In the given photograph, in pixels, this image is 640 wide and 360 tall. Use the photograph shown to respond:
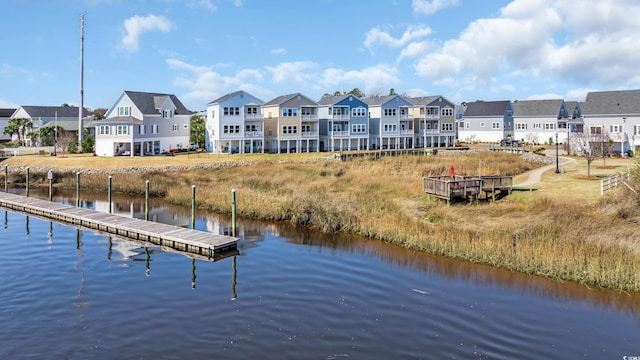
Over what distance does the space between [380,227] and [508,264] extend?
8.17 metres

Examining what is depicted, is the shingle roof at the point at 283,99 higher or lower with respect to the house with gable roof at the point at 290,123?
higher

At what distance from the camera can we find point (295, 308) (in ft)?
66.6

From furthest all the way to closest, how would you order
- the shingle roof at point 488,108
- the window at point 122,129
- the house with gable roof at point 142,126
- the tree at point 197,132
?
the shingle roof at point 488,108 < the tree at point 197,132 < the house with gable roof at point 142,126 < the window at point 122,129

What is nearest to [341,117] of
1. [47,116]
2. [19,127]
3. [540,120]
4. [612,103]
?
[612,103]

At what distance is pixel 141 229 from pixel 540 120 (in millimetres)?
88274

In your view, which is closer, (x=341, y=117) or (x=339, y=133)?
(x=339, y=133)

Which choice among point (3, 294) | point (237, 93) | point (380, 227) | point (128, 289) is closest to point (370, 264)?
point (380, 227)

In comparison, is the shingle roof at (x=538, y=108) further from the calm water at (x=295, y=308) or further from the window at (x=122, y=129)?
the calm water at (x=295, y=308)

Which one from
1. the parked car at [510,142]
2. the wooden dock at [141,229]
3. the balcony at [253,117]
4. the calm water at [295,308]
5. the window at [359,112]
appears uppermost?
the window at [359,112]

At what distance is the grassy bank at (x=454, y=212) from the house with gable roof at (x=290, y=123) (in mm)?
24748

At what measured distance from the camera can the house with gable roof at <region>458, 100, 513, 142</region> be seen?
104750mm

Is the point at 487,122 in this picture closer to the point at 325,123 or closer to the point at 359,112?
the point at 359,112

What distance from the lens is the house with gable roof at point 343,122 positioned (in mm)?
85125

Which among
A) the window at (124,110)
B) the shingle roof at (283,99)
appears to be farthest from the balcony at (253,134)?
the window at (124,110)
